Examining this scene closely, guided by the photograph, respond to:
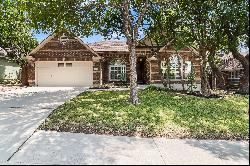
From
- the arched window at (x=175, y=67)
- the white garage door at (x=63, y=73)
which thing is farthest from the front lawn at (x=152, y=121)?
the white garage door at (x=63, y=73)

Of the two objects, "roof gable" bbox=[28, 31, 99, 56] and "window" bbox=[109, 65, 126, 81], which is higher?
"roof gable" bbox=[28, 31, 99, 56]

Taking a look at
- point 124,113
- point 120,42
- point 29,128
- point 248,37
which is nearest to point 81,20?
point 124,113

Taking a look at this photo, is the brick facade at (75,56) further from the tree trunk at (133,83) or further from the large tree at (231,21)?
the large tree at (231,21)

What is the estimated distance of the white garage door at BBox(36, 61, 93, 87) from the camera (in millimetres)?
29547

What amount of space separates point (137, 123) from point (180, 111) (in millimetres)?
1806

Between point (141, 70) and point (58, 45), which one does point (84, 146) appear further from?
point (141, 70)

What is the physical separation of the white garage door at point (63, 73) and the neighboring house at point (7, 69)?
917cm

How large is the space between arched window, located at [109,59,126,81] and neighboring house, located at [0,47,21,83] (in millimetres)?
13126

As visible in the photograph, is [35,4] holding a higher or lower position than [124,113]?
higher

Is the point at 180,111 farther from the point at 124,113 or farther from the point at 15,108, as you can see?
the point at 15,108

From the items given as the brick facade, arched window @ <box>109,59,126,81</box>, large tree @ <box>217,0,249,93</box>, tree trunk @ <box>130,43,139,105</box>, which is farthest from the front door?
large tree @ <box>217,0,249,93</box>

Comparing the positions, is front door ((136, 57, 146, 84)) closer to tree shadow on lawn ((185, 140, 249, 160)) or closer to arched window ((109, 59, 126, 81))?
arched window ((109, 59, 126, 81))

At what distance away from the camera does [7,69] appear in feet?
133

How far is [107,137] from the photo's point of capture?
28.3 ft
